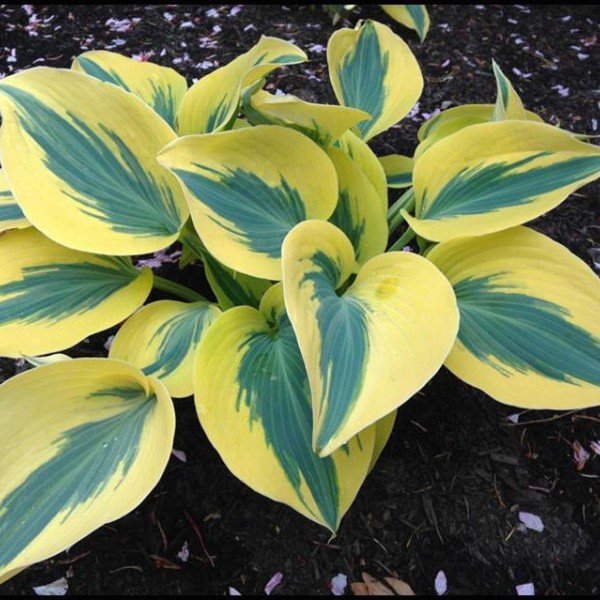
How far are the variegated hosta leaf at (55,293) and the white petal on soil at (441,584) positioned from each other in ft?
1.96

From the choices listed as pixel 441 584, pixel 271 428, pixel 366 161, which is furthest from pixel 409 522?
pixel 366 161

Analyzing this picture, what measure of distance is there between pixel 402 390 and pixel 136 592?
0.53m

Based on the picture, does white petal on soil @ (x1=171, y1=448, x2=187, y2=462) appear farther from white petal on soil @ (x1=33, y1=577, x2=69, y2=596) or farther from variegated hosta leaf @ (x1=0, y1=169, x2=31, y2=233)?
variegated hosta leaf @ (x1=0, y1=169, x2=31, y2=233)

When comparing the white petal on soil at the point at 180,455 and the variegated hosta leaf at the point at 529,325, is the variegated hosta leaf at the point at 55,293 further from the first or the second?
the variegated hosta leaf at the point at 529,325

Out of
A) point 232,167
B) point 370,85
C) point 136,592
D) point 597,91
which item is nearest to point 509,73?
point 597,91

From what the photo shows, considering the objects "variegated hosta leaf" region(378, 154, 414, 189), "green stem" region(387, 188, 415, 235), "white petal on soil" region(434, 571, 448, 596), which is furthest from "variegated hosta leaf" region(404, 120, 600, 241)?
"white petal on soil" region(434, 571, 448, 596)

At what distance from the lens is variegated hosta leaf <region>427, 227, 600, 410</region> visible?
0.80m

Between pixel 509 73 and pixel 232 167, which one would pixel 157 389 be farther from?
pixel 509 73

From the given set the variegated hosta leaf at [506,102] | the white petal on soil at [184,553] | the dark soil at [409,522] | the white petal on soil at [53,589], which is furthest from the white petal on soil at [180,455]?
the variegated hosta leaf at [506,102]

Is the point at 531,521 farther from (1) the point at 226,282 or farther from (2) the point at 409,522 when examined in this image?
(1) the point at 226,282

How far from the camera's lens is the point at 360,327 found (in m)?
0.76

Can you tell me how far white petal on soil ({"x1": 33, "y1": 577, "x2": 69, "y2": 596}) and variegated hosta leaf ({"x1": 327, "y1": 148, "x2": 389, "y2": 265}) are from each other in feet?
2.12

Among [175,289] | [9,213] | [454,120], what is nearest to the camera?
[9,213]

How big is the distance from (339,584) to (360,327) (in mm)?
415
